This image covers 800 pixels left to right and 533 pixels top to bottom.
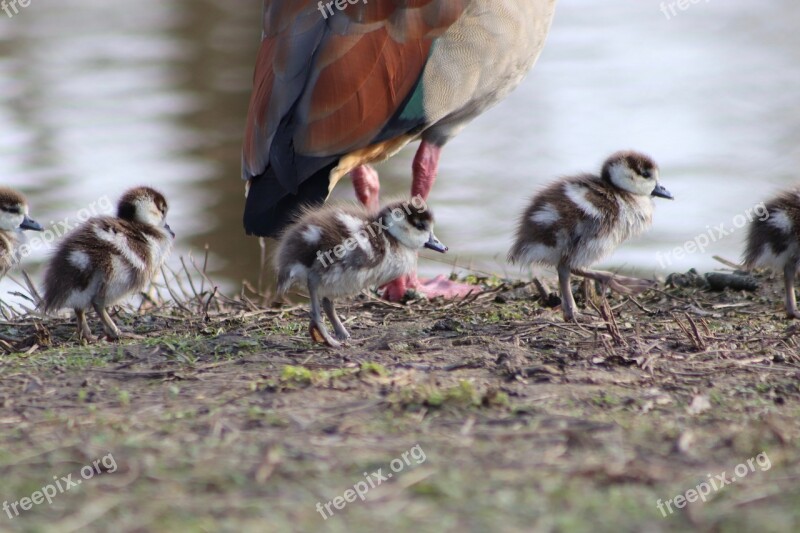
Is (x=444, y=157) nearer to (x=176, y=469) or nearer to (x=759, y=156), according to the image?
(x=759, y=156)

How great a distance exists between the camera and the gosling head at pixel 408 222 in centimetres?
477

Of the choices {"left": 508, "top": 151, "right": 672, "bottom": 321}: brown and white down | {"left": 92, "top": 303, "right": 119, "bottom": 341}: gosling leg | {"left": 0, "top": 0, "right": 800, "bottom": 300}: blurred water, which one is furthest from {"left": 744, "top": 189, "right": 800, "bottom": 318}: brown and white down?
{"left": 92, "top": 303, "right": 119, "bottom": 341}: gosling leg

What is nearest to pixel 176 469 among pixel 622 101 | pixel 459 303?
pixel 459 303

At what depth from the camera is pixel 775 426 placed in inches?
129

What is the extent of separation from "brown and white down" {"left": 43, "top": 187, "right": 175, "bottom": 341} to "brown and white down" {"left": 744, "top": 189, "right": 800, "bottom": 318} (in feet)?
8.40

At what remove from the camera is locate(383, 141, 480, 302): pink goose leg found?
6.15 m

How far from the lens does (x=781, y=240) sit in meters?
5.12
